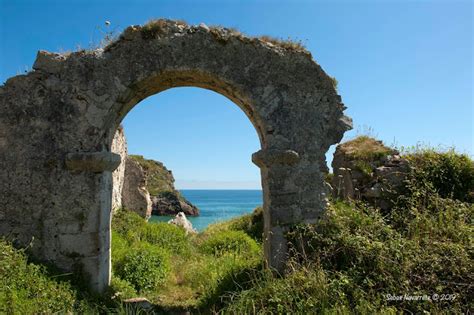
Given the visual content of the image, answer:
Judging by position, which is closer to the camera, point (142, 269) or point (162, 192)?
point (142, 269)

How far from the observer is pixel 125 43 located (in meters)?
4.82

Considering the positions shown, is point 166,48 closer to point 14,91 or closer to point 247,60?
point 247,60

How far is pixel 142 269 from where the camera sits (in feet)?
19.6

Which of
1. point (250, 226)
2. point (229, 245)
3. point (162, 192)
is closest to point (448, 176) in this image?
point (229, 245)

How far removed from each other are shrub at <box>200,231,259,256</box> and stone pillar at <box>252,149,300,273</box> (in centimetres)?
296

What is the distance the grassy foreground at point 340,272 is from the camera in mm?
3678

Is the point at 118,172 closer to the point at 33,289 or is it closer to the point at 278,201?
the point at 33,289

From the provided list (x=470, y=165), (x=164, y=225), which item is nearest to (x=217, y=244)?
(x=164, y=225)

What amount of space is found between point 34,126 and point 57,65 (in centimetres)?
95

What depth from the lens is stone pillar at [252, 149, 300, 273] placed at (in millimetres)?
4652

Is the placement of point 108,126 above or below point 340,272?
above

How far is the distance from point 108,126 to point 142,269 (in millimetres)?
2762

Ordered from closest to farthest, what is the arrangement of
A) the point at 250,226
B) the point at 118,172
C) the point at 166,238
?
1. the point at 166,238
2. the point at 118,172
3. the point at 250,226

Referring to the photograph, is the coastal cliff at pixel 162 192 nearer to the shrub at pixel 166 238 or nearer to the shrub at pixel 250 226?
the shrub at pixel 250 226
